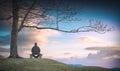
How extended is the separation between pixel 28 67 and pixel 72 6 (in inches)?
66.8

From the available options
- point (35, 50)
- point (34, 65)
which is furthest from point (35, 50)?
point (34, 65)

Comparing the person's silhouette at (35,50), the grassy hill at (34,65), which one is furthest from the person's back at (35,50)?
the grassy hill at (34,65)

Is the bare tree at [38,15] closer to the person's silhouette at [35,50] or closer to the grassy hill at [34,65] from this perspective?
the grassy hill at [34,65]

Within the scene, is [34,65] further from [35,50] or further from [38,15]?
[38,15]

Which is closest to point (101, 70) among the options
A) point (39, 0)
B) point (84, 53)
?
point (84, 53)

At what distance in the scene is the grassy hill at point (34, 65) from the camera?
878 cm

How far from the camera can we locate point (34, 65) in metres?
8.85

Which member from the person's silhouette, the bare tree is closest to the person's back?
the person's silhouette

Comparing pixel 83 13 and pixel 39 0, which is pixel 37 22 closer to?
pixel 39 0

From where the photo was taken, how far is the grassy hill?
346 inches

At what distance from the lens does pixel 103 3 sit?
30.1 feet

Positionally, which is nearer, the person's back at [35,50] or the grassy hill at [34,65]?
the grassy hill at [34,65]

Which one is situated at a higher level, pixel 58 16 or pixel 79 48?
pixel 58 16

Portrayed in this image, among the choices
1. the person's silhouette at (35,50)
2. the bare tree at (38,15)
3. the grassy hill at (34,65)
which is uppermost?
the bare tree at (38,15)
